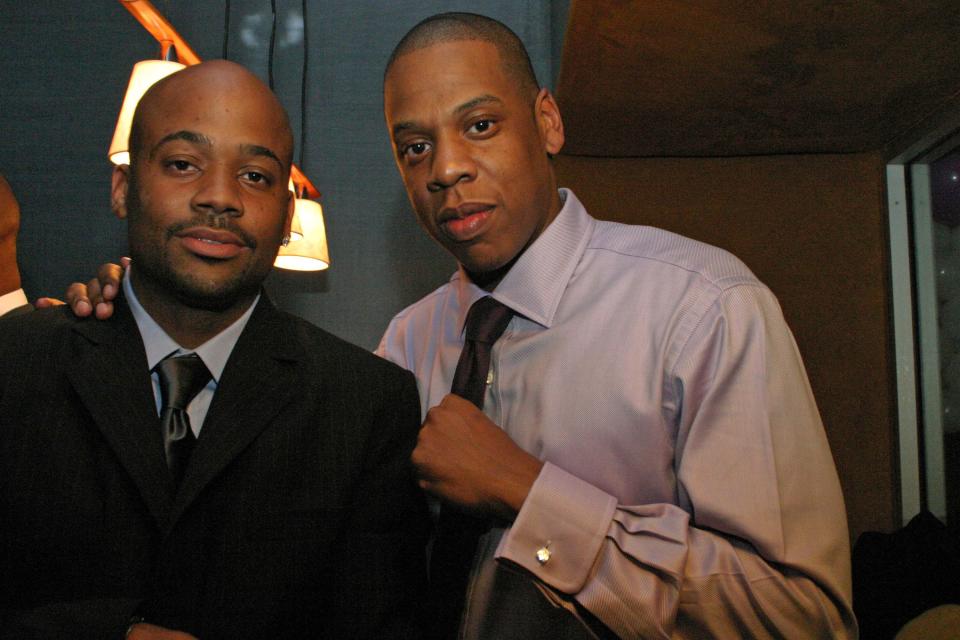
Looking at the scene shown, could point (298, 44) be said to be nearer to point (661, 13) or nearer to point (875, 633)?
point (661, 13)

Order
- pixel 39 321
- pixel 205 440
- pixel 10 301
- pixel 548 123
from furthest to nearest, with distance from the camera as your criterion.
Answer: pixel 10 301
pixel 548 123
pixel 39 321
pixel 205 440

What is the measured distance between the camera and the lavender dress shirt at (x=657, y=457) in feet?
3.40

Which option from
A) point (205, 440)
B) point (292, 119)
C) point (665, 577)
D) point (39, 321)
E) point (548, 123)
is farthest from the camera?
point (292, 119)

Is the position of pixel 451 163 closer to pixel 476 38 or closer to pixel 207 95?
pixel 476 38

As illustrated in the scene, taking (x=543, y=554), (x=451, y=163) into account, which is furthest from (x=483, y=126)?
(x=543, y=554)

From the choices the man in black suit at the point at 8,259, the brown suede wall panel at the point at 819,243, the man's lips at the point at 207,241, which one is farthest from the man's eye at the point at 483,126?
the man in black suit at the point at 8,259

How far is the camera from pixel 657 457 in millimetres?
1180

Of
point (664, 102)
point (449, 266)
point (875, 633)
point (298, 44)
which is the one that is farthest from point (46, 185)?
point (875, 633)

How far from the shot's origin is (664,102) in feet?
5.56

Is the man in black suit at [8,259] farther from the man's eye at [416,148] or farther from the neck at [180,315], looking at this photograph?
the man's eye at [416,148]

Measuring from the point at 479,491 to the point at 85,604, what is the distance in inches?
23.3

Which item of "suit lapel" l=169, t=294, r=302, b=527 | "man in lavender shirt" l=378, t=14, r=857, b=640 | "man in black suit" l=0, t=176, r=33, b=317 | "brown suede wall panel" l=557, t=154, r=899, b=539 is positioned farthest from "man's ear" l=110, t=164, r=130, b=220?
"brown suede wall panel" l=557, t=154, r=899, b=539

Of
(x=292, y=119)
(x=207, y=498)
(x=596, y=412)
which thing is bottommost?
(x=207, y=498)

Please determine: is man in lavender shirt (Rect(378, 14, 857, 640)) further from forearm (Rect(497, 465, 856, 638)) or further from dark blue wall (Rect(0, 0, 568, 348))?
dark blue wall (Rect(0, 0, 568, 348))
